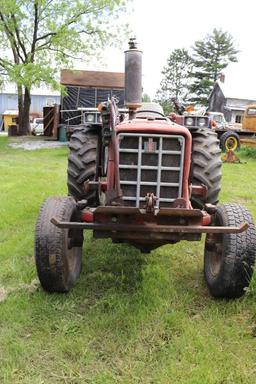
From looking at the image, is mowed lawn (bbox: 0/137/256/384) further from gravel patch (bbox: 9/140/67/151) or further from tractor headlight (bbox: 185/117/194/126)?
gravel patch (bbox: 9/140/67/151)

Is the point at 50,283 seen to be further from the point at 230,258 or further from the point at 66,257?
the point at 230,258

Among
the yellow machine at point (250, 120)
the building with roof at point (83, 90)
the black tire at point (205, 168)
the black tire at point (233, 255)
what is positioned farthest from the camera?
the building with roof at point (83, 90)

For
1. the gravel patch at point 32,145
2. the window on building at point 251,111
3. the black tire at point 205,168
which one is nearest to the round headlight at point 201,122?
the black tire at point 205,168

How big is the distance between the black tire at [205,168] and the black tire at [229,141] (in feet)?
39.2

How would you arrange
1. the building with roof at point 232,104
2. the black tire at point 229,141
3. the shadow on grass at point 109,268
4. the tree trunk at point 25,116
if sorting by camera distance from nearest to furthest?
the shadow on grass at point 109,268 → the black tire at point 229,141 → the tree trunk at point 25,116 → the building with roof at point 232,104

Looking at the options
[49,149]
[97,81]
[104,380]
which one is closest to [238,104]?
[97,81]

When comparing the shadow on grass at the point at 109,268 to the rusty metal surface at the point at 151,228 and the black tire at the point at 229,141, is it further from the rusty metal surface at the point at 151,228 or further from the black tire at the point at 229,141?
the black tire at the point at 229,141

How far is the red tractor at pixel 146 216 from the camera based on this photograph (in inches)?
122

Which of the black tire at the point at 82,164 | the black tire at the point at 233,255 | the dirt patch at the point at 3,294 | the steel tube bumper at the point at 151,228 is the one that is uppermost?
the black tire at the point at 82,164

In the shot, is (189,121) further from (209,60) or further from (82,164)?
(209,60)

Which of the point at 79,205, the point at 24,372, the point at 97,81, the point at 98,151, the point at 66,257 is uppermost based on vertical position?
the point at 97,81

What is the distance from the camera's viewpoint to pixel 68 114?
20.6 m

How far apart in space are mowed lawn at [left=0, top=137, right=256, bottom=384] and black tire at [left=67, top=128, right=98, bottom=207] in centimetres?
61

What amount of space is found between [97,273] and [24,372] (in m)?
1.47
